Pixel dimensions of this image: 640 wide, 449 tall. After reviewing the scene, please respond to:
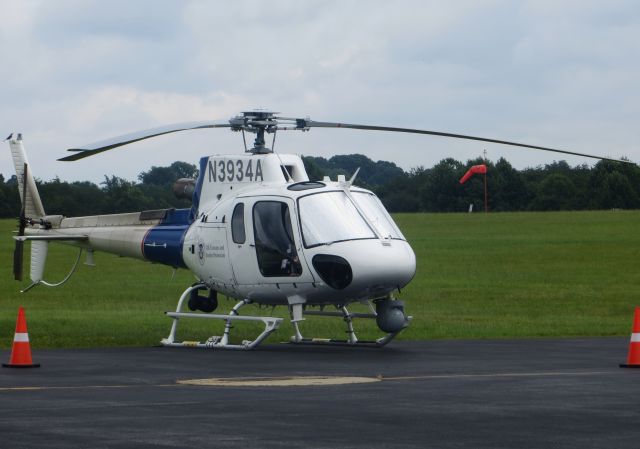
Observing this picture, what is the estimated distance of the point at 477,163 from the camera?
105 m

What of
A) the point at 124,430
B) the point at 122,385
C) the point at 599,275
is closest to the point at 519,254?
the point at 599,275

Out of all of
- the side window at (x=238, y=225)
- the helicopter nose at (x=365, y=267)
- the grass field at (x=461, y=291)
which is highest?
the side window at (x=238, y=225)

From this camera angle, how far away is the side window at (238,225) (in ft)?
70.7

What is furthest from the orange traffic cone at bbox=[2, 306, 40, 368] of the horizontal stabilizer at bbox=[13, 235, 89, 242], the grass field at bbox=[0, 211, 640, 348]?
the horizontal stabilizer at bbox=[13, 235, 89, 242]

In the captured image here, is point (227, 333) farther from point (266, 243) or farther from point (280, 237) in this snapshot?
point (280, 237)

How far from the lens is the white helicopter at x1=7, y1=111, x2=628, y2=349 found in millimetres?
20203

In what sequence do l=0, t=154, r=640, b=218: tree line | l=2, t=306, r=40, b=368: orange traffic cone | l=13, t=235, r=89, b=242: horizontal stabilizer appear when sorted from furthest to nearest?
l=0, t=154, r=640, b=218: tree line
l=13, t=235, r=89, b=242: horizontal stabilizer
l=2, t=306, r=40, b=368: orange traffic cone

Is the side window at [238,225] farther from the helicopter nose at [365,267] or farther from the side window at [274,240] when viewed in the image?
the helicopter nose at [365,267]

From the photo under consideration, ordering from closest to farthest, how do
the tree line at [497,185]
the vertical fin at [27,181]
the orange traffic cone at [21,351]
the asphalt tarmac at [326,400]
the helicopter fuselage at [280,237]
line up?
the asphalt tarmac at [326,400] < the orange traffic cone at [21,351] < the helicopter fuselage at [280,237] < the vertical fin at [27,181] < the tree line at [497,185]

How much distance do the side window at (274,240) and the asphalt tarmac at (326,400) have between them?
4.14 ft

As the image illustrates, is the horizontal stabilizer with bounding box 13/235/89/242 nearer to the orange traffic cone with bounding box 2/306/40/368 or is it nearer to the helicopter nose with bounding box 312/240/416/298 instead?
the helicopter nose with bounding box 312/240/416/298

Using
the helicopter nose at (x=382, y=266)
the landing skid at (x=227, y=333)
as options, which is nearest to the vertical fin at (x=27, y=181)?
the landing skid at (x=227, y=333)

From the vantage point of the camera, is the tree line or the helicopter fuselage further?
the tree line

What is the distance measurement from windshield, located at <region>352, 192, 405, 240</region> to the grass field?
12.5ft
